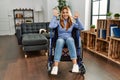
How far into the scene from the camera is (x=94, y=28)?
13.6 ft

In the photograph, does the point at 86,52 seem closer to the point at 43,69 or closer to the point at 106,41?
the point at 106,41

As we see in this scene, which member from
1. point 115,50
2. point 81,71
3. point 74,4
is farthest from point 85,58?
point 74,4

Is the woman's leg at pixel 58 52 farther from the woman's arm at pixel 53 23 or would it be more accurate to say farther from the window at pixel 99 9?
the window at pixel 99 9

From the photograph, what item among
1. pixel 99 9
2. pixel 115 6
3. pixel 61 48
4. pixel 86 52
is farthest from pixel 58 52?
pixel 99 9

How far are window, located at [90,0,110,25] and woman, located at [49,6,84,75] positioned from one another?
1.78 metres

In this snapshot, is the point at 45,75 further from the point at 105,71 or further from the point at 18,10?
the point at 18,10

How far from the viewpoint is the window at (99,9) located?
4.06m

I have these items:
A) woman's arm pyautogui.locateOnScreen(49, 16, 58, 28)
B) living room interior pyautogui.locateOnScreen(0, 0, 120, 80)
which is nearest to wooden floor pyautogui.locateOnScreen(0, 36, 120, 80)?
living room interior pyautogui.locateOnScreen(0, 0, 120, 80)

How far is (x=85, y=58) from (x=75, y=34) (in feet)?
3.48

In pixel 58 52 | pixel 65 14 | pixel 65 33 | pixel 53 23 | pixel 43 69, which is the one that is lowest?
pixel 43 69

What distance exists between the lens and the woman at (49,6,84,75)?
2506mm

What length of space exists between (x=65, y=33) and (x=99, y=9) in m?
2.34

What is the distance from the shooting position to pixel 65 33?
102 inches

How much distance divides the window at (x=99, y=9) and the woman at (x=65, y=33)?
5.84ft
